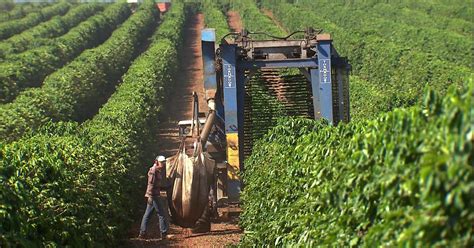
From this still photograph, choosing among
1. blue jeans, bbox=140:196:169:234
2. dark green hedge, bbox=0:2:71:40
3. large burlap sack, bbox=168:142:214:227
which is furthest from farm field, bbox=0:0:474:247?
dark green hedge, bbox=0:2:71:40

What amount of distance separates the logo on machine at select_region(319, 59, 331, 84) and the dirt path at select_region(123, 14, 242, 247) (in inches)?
129

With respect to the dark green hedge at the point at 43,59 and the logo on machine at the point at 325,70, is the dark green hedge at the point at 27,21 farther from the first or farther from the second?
the logo on machine at the point at 325,70

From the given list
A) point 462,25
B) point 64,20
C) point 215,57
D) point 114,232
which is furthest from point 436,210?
point 64,20

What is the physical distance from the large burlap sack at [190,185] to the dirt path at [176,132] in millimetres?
501

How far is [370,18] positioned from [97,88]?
2802 centimetres

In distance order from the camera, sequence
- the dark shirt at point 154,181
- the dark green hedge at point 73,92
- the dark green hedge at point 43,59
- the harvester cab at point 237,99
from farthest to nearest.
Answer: the dark green hedge at point 43,59
the dark green hedge at point 73,92
the dark shirt at point 154,181
the harvester cab at point 237,99

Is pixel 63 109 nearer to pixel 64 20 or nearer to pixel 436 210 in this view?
pixel 436 210

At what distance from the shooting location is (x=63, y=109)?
876 inches

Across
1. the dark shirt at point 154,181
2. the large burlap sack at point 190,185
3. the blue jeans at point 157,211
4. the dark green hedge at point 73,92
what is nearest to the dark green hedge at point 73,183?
the blue jeans at point 157,211

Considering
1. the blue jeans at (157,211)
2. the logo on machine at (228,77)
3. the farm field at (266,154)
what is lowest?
the blue jeans at (157,211)

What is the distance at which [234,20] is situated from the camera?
5938 cm

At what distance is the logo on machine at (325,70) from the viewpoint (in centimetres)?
1238

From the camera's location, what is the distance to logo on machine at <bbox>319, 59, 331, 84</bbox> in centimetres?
1238

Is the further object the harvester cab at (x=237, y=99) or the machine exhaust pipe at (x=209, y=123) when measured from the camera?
the machine exhaust pipe at (x=209, y=123)
